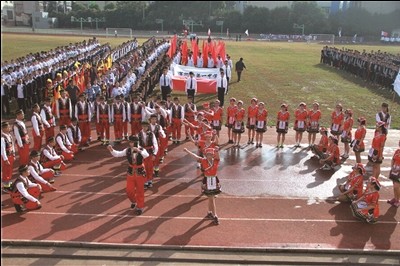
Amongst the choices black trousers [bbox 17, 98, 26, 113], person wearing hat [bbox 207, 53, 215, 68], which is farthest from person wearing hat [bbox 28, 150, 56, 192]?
person wearing hat [bbox 207, 53, 215, 68]

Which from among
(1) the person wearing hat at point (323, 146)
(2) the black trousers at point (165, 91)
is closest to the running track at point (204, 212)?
(1) the person wearing hat at point (323, 146)

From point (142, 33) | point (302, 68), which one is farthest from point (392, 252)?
point (142, 33)

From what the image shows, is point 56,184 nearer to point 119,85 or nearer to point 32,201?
point 32,201

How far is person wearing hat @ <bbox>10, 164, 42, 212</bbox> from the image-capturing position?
27.8ft

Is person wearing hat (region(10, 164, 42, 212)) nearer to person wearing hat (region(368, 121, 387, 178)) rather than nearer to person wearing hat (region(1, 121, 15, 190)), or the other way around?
person wearing hat (region(1, 121, 15, 190))

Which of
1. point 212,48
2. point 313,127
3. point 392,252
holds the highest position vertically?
point 212,48

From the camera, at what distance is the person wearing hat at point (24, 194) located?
846 cm

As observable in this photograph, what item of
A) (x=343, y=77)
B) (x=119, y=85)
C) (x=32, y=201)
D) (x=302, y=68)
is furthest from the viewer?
(x=302, y=68)

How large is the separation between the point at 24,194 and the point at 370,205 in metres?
7.17

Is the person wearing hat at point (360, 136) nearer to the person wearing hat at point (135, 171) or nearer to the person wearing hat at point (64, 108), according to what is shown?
the person wearing hat at point (135, 171)

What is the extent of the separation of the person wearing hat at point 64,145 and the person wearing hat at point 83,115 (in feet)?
3.41

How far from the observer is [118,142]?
13.4 m

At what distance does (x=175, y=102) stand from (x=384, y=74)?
57.0ft

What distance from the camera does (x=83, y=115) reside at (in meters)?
12.5
